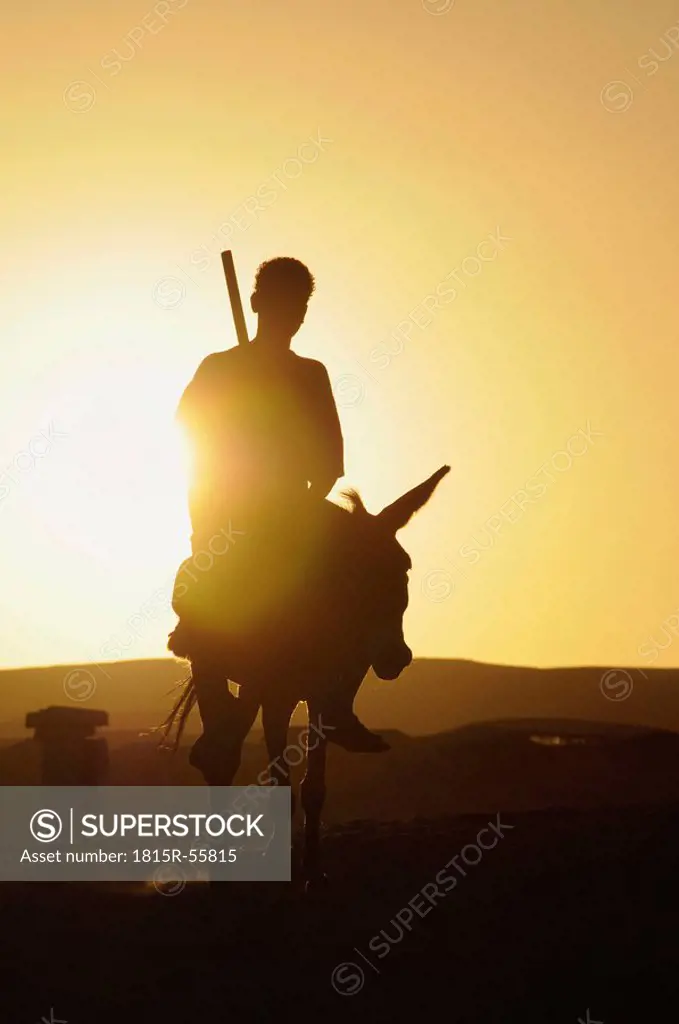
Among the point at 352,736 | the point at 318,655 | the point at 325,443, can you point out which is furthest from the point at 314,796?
the point at 325,443

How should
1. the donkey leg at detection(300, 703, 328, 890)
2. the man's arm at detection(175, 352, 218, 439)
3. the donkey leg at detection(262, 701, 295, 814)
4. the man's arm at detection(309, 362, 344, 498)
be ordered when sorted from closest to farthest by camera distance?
1. the donkey leg at detection(300, 703, 328, 890)
2. the donkey leg at detection(262, 701, 295, 814)
3. the man's arm at detection(175, 352, 218, 439)
4. the man's arm at detection(309, 362, 344, 498)

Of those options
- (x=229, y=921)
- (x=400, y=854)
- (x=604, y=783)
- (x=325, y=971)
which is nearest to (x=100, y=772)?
(x=400, y=854)

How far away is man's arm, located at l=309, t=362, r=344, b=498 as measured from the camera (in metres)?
10.1

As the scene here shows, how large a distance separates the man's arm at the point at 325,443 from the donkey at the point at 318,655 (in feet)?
1.46

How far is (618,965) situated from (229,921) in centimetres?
231

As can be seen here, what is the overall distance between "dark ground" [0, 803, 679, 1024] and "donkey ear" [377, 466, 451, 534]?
240 cm

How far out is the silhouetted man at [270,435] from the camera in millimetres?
9594

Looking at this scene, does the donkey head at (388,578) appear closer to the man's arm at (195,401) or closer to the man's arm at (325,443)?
the man's arm at (325,443)

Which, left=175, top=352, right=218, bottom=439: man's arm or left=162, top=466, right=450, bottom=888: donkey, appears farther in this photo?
left=175, top=352, right=218, bottom=439: man's arm

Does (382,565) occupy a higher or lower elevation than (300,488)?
lower

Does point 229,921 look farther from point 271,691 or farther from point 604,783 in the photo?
point 604,783

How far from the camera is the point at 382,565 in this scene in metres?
9.60

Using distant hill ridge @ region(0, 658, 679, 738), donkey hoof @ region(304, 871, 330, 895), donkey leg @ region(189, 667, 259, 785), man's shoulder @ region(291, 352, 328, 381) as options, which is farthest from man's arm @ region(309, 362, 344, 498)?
distant hill ridge @ region(0, 658, 679, 738)

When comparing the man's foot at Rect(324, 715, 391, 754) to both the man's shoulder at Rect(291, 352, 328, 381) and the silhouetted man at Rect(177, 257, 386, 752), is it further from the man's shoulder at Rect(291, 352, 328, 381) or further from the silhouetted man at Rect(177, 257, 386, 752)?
the man's shoulder at Rect(291, 352, 328, 381)
